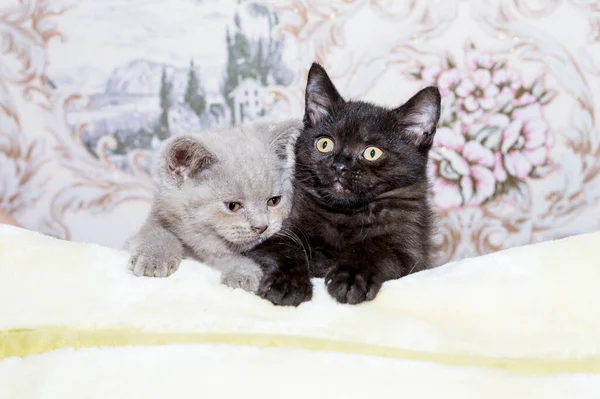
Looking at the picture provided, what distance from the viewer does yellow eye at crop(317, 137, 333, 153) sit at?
Result: 128cm

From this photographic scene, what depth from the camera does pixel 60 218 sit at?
6.50ft

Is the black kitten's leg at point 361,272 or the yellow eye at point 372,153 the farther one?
the yellow eye at point 372,153

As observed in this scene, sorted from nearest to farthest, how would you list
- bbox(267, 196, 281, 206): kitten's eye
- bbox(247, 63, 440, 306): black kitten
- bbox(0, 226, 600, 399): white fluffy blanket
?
bbox(0, 226, 600, 399): white fluffy blanket → bbox(247, 63, 440, 306): black kitten → bbox(267, 196, 281, 206): kitten's eye

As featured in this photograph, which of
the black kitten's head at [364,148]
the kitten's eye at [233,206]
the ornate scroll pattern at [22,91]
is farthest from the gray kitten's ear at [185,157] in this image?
the ornate scroll pattern at [22,91]

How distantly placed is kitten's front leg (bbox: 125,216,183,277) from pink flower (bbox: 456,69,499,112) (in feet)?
3.61

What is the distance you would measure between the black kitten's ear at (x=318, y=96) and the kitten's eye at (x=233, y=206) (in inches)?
10.7

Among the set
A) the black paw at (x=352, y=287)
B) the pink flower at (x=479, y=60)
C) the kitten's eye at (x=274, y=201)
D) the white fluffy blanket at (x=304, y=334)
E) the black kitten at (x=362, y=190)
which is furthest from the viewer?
the pink flower at (x=479, y=60)

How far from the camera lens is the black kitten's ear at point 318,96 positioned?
135cm

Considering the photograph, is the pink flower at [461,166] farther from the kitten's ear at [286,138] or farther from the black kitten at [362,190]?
the kitten's ear at [286,138]

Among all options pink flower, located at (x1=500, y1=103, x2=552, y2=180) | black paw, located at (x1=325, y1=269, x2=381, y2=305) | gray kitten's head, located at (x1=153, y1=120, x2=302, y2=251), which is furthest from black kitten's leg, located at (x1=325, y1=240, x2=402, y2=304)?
pink flower, located at (x1=500, y1=103, x2=552, y2=180)

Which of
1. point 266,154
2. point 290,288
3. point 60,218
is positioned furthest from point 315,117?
point 60,218

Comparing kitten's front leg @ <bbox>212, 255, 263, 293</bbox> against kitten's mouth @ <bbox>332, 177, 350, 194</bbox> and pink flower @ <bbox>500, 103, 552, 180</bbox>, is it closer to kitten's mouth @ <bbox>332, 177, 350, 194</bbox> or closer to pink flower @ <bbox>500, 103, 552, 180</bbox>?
kitten's mouth @ <bbox>332, 177, 350, 194</bbox>

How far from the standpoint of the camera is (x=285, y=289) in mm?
955

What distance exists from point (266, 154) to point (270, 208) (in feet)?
0.41
